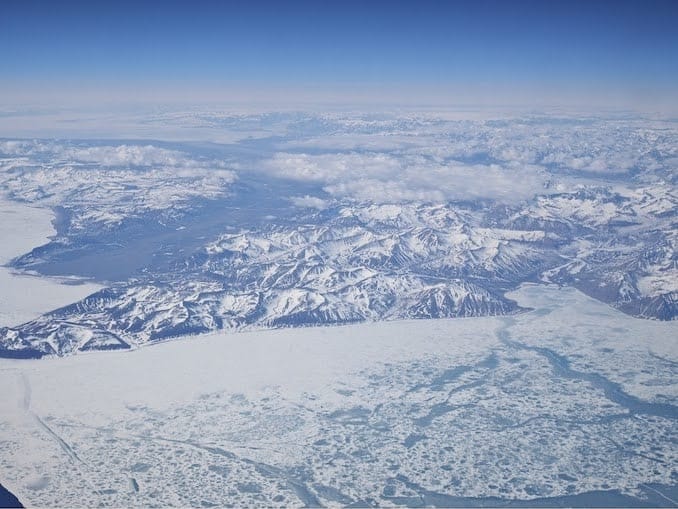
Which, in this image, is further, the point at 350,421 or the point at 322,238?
the point at 322,238

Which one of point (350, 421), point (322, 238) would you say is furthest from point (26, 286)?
point (350, 421)

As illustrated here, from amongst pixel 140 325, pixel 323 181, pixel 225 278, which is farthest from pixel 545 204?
pixel 140 325

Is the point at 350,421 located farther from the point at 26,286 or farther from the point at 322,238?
the point at 322,238

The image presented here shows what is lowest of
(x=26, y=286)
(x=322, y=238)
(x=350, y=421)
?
(x=26, y=286)

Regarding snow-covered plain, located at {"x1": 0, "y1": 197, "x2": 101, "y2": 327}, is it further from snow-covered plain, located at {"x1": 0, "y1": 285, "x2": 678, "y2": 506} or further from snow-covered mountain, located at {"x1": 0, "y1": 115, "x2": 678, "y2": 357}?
snow-covered plain, located at {"x1": 0, "y1": 285, "x2": 678, "y2": 506}

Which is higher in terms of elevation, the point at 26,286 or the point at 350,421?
the point at 350,421

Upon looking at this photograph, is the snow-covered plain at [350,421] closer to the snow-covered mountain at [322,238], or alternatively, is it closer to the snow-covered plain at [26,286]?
the snow-covered mountain at [322,238]

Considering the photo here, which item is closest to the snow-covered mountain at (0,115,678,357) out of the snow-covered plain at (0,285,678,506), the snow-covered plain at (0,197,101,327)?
the snow-covered plain at (0,197,101,327)
